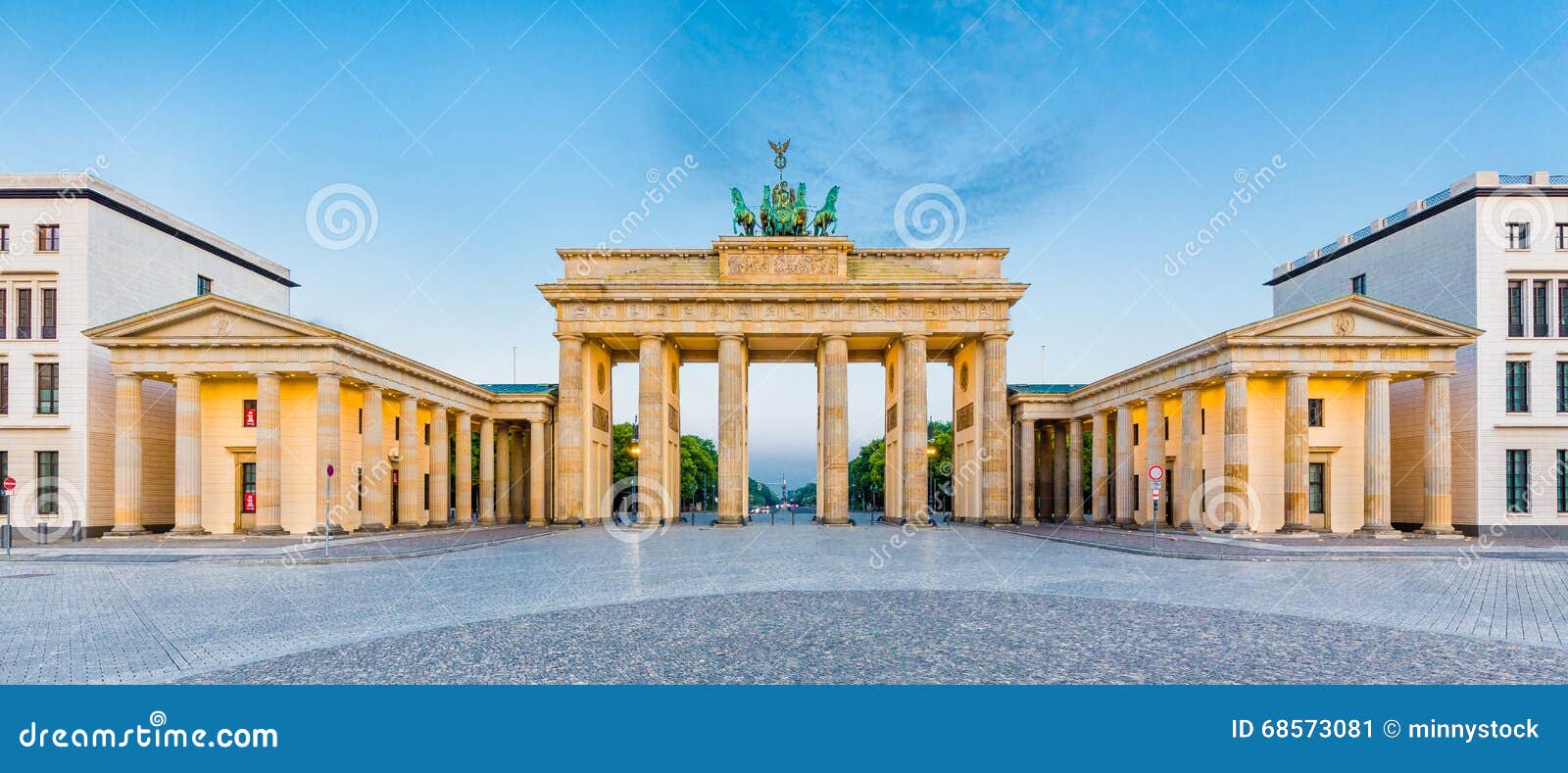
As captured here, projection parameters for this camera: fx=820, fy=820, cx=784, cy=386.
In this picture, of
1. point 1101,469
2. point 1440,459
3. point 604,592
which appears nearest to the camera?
point 604,592

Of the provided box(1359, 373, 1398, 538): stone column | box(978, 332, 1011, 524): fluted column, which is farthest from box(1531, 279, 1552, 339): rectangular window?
box(978, 332, 1011, 524): fluted column

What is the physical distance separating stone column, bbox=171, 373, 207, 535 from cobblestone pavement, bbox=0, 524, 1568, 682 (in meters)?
12.8

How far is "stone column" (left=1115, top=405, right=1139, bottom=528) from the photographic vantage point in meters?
43.0

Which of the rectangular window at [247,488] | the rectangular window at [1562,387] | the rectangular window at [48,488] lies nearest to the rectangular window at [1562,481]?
the rectangular window at [1562,387]

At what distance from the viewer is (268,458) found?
111ft

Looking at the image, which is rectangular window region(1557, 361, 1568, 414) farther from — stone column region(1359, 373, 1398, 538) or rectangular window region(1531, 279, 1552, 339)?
stone column region(1359, 373, 1398, 538)

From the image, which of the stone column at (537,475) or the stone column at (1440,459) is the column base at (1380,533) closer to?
the stone column at (1440,459)

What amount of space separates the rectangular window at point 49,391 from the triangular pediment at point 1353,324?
5017 centimetres

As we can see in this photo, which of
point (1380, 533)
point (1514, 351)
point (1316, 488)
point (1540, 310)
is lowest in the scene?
point (1380, 533)

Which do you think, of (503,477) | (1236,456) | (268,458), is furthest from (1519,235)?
(268,458)

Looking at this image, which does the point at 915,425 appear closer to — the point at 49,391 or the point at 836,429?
the point at 836,429

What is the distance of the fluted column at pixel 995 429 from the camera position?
4588 centimetres

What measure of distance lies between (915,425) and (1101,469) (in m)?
10.8

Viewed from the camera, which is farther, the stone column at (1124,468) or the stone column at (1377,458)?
the stone column at (1124,468)
